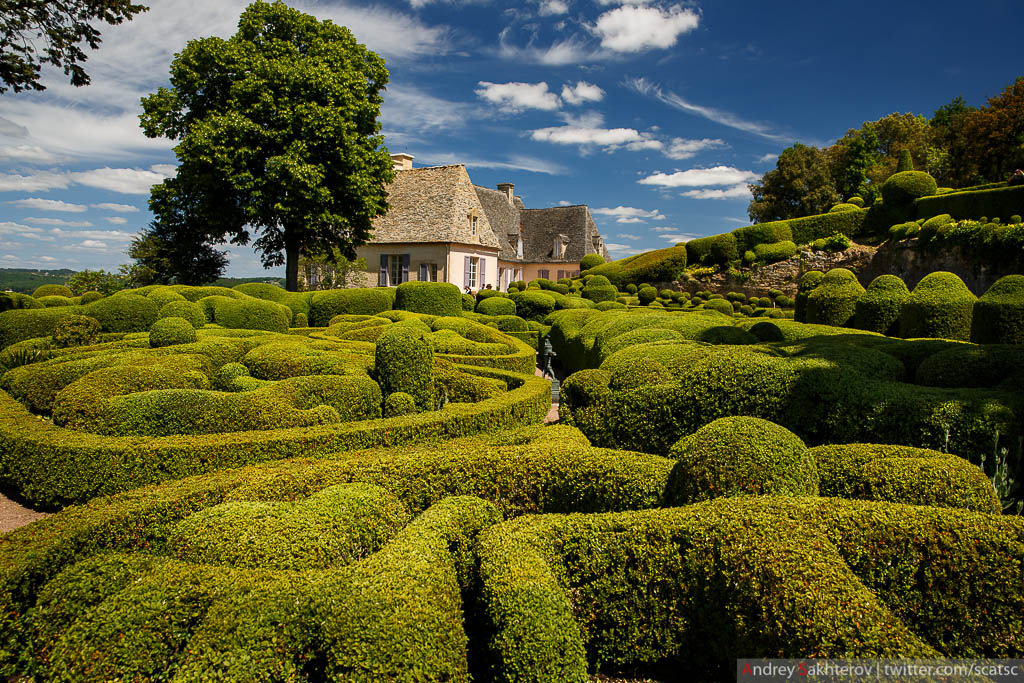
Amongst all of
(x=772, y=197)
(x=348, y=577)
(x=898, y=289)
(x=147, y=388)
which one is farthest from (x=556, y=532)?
(x=772, y=197)

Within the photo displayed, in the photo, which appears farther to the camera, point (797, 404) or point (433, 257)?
point (433, 257)

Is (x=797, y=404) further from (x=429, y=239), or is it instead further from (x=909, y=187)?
(x=429, y=239)

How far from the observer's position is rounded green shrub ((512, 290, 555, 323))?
24688 millimetres

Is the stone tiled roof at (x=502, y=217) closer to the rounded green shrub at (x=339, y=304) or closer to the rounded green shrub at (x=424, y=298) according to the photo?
the rounded green shrub at (x=424, y=298)

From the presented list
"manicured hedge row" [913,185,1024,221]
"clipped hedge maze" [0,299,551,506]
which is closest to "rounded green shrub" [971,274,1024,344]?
"clipped hedge maze" [0,299,551,506]

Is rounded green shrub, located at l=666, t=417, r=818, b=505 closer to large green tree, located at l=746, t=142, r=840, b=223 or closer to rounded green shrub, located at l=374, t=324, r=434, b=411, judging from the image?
rounded green shrub, located at l=374, t=324, r=434, b=411

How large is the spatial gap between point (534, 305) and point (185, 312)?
1510cm

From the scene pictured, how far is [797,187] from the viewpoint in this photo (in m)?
43.6

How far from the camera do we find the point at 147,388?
288 inches

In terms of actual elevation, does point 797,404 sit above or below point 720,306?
below

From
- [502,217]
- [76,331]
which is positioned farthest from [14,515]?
[502,217]

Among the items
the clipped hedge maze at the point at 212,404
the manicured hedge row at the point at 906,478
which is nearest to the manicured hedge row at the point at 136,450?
the clipped hedge maze at the point at 212,404

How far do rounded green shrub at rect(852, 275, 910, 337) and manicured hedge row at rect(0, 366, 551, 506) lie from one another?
1141 centimetres

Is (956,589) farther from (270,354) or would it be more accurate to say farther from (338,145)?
(338,145)
